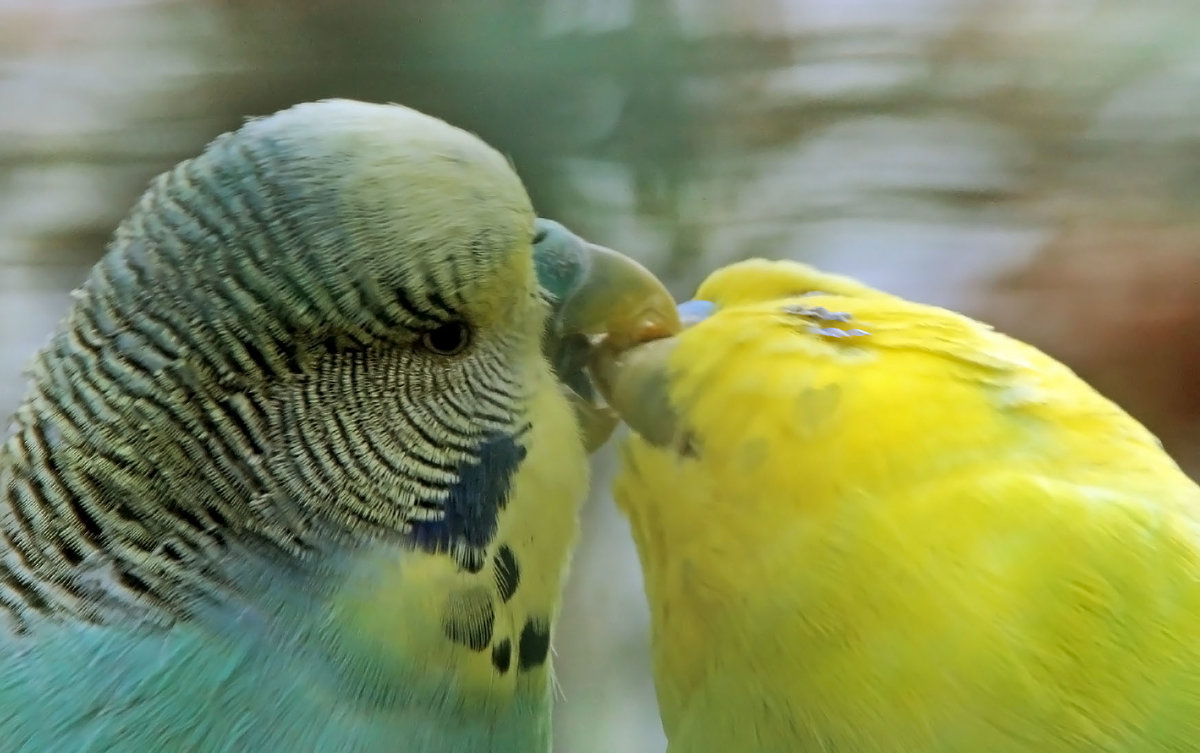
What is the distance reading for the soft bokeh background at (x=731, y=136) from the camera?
5.79 ft

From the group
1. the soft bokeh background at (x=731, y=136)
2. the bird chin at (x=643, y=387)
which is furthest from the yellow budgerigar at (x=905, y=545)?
the soft bokeh background at (x=731, y=136)

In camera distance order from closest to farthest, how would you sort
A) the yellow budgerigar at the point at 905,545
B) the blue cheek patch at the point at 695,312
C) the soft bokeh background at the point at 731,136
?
the yellow budgerigar at the point at 905,545, the blue cheek patch at the point at 695,312, the soft bokeh background at the point at 731,136

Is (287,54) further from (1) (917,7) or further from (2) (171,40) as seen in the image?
(1) (917,7)

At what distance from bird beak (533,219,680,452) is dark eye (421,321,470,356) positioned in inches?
5.2

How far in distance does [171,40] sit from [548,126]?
0.73 metres

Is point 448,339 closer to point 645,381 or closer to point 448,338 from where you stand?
point 448,338

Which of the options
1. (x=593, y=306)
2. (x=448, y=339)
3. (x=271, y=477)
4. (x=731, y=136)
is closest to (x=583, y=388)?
(x=593, y=306)

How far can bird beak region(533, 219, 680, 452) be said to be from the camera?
1047 millimetres

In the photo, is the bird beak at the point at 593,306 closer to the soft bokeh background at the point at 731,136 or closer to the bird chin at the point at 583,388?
the bird chin at the point at 583,388

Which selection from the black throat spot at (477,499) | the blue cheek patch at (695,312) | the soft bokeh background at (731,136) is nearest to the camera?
the black throat spot at (477,499)

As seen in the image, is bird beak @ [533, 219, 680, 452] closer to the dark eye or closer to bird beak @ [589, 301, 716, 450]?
bird beak @ [589, 301, 716, 450]

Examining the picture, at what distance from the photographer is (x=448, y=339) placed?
927mm

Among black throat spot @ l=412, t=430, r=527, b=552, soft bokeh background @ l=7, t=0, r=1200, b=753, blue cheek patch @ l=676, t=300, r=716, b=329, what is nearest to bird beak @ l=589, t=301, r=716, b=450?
blue cheek patch @ l=676, t=300, r=716, b=329

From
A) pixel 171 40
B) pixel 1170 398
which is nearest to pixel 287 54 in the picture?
pixel 171 40
